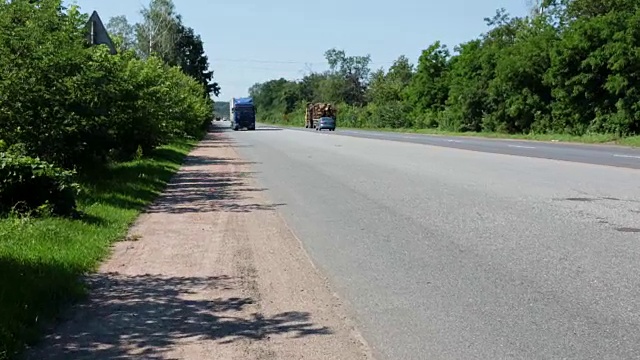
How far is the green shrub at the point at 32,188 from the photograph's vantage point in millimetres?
10266

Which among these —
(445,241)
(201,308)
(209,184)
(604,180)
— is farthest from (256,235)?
(604,180)

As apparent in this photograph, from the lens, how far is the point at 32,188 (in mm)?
10531

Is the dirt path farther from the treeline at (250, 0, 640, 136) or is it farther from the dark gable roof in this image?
the treeline at (250, 0, 640, 136)

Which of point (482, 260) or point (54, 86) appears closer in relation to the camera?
point (482, 260)

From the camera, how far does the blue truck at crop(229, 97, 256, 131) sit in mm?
78438

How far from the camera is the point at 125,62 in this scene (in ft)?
67.0

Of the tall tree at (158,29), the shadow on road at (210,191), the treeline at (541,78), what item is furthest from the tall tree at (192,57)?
the shadow on road at (210,191)

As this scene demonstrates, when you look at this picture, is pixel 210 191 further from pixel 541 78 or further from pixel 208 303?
pixel 541 78

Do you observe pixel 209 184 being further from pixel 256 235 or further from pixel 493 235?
pixel 493 235

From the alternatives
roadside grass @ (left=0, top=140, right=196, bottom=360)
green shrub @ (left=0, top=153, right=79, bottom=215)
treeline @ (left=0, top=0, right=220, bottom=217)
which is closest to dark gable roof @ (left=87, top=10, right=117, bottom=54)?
treeline @ (left=0, top=0, right=220, bottom=217)

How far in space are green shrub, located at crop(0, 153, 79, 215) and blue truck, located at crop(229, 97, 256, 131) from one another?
67926 millimetres

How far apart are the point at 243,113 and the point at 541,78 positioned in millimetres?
37620

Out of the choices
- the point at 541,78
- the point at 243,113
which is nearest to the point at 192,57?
the point at 243,113

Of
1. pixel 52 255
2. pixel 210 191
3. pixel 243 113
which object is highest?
pixel 243 113
